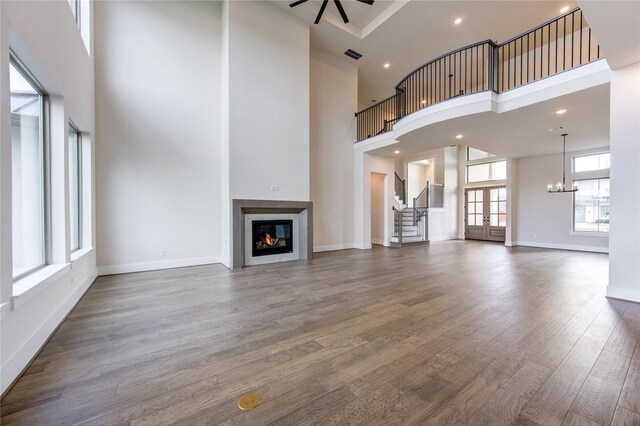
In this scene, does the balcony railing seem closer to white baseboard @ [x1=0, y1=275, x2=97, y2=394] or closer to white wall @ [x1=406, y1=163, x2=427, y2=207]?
white wall @ [x1=406, y1=163, x2=427, y2=207]

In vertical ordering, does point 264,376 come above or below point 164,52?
below

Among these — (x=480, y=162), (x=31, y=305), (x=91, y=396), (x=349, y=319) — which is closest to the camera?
(x=91, y=396)

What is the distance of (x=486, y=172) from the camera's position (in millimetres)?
10508

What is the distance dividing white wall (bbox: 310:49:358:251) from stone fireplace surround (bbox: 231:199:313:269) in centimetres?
108

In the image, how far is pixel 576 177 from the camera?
7.87m

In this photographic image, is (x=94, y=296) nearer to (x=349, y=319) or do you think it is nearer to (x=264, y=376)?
(x=264, y=376)

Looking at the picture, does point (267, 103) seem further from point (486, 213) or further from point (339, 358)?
point (486, 213)

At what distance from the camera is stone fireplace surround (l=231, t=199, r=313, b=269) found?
16.8 ft

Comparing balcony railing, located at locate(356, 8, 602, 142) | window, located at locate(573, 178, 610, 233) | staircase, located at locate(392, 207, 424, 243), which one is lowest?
staircase, located at locate(392, 207, 424, 243)

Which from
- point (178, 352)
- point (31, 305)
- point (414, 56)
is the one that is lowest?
point (178, 352)

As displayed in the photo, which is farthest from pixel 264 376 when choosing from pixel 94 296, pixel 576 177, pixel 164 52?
pixel 576 177

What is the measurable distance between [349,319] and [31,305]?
2.75m

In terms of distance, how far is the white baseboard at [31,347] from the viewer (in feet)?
5.55

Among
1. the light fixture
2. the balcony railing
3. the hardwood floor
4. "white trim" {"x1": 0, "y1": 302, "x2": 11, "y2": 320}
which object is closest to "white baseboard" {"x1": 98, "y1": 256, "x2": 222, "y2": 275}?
the hardwood floor
